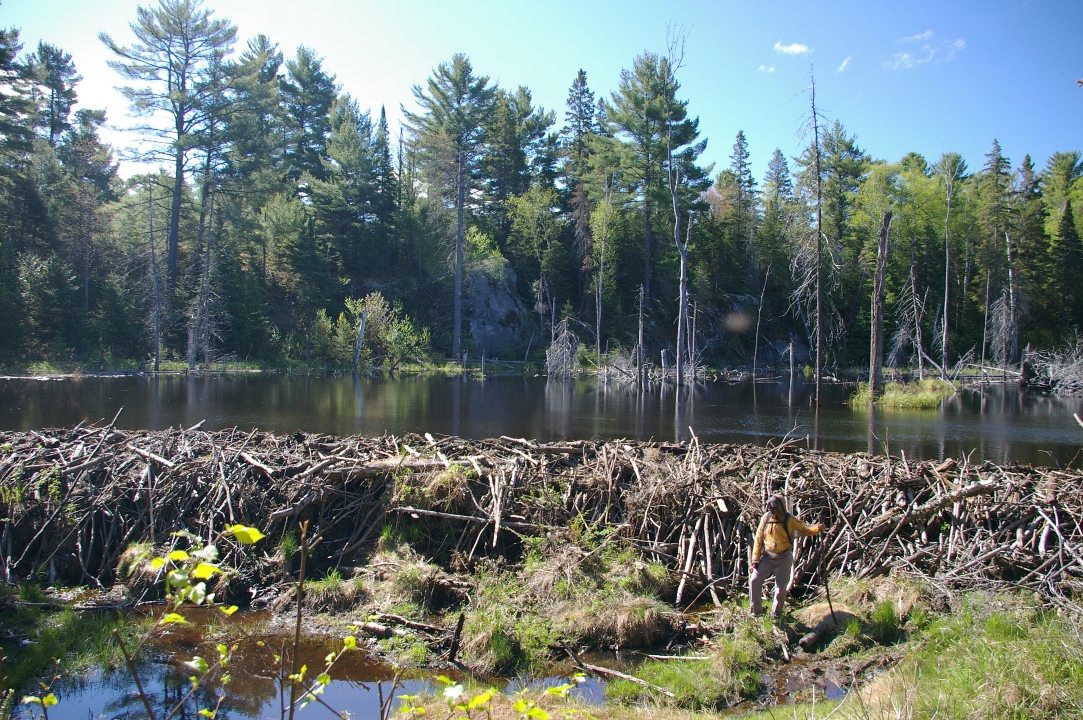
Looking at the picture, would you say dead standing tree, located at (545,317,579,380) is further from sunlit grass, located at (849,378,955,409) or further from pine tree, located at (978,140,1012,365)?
pine tree, located at (978,140,1012,365)

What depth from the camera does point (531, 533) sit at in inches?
353

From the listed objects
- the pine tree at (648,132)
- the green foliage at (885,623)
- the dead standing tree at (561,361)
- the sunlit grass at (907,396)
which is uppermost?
the pine tree at (648,132)

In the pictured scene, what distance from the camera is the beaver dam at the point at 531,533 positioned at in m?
7.19

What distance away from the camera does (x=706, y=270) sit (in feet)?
199

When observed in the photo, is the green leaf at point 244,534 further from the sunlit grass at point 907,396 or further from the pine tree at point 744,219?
the pine tree at point 744,219

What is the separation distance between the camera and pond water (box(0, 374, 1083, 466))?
18953 mm

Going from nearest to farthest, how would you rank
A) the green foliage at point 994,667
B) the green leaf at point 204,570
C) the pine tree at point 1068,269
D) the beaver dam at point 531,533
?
1. the green leaf at point 204,570
2. the green foliage at point 994,667
3. the beaver dam at point 531,533
4. the pine tree at point 1068,269

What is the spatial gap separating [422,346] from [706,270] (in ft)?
89.4

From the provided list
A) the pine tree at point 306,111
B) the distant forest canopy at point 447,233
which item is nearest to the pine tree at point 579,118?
the distant forest canopy at point 447,233

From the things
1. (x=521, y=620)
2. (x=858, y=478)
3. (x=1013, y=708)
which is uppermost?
(x=858, y=478)

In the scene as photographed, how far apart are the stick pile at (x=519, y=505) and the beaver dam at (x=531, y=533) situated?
0.03 m

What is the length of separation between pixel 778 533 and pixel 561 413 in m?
18.0

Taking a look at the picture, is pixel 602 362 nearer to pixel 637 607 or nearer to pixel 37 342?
pixel 37 342

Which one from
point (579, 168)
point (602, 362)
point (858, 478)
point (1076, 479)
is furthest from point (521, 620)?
point (579, 168)
